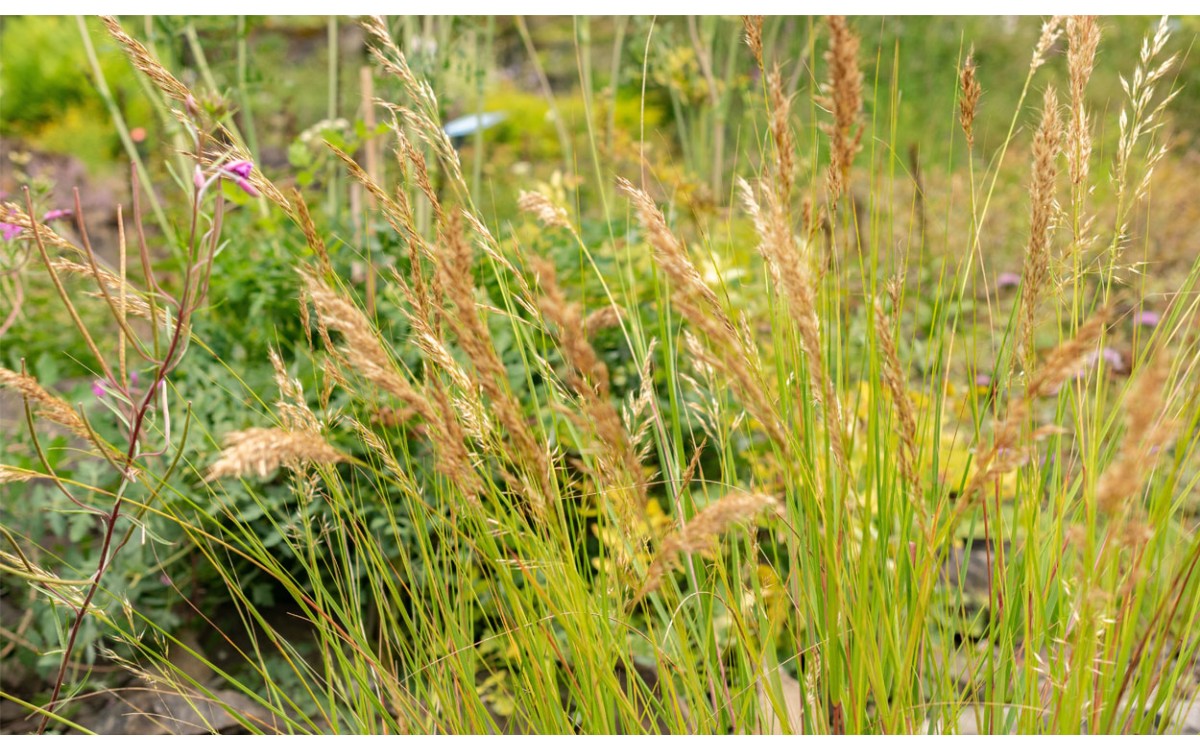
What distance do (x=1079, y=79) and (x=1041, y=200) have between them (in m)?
0.25

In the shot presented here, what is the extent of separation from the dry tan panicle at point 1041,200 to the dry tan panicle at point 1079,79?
0.08 metres

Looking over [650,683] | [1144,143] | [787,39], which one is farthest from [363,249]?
[1144,143]

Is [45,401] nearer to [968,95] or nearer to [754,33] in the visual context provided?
[754,33]

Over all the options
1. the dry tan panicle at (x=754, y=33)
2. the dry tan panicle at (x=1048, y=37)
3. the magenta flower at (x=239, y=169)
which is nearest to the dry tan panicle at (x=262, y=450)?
the magenta flower at (x=239, y=169)

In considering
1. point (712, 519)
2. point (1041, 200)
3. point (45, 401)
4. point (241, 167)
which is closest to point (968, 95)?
point (1041, 200)

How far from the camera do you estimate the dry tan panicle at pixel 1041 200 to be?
3.32ft

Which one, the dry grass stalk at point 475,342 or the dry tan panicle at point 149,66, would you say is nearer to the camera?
the dry grass stalk at point 475,342

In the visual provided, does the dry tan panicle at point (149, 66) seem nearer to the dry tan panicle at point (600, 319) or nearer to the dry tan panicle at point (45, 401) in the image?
the dry tan panicle at point (45, 401)

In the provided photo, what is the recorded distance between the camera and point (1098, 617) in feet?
2.95

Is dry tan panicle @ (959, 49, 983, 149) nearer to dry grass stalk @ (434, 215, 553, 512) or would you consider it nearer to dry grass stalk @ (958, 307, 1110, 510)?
dry grass stalk @ (958, 307, 1110, 510)

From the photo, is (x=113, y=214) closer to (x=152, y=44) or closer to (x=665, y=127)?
(x=152, y=44)

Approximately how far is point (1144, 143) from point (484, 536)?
592 centimetres

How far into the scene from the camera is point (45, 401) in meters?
0.91

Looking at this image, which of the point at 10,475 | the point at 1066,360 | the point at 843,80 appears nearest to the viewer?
the point at 1066,360
